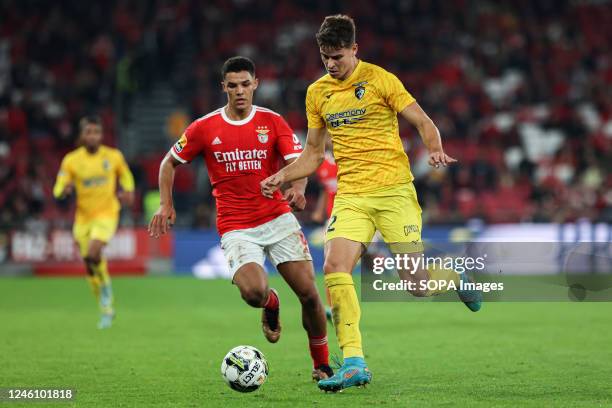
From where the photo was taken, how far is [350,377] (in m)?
7.21

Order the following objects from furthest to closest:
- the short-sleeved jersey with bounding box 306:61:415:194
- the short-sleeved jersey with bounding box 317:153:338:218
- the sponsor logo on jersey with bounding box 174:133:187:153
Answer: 1. the short-sleeved jersey with bounding box 317:153:338:218
2. the sponsor logo on jersey with bounding box 174:133:187:153
3. the short-sleeved jersey with bounding box 306:61:415:194

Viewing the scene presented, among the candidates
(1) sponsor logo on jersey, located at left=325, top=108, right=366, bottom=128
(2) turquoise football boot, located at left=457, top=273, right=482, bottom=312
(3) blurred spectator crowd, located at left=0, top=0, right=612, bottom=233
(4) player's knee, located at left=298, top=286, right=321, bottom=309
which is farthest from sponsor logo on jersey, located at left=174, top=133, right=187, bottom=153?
(3) blurred spectator crowd, located at left=0, top=0, right=612, bottom=233

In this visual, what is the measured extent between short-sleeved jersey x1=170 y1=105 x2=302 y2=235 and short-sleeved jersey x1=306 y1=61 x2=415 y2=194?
576 millimetres

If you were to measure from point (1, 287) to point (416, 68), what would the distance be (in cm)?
1309

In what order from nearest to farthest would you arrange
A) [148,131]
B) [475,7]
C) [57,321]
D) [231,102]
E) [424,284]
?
[424,284], [231,102], [57,321], [148,131], [475,7]

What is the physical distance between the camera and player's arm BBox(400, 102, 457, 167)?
7.13 meters

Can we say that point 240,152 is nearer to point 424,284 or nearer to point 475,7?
point 424,284

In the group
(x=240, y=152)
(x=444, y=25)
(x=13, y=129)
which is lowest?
(x=240, y=152)

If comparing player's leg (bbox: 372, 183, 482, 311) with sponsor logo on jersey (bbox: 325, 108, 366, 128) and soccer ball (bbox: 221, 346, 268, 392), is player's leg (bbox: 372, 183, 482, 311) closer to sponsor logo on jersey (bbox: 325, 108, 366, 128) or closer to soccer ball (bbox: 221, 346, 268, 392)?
sponsor logo on jersey (bbox: 325, 108, 366, 128)

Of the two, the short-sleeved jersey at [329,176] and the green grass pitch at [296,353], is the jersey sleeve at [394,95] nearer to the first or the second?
the green grass pitch at [296,353]

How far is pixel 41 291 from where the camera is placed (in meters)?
18.5

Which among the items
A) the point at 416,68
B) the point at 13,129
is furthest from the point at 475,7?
the point at 13,129

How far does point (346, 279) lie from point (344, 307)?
20 centimetres

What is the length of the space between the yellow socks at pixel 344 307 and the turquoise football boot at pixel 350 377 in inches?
4.1
